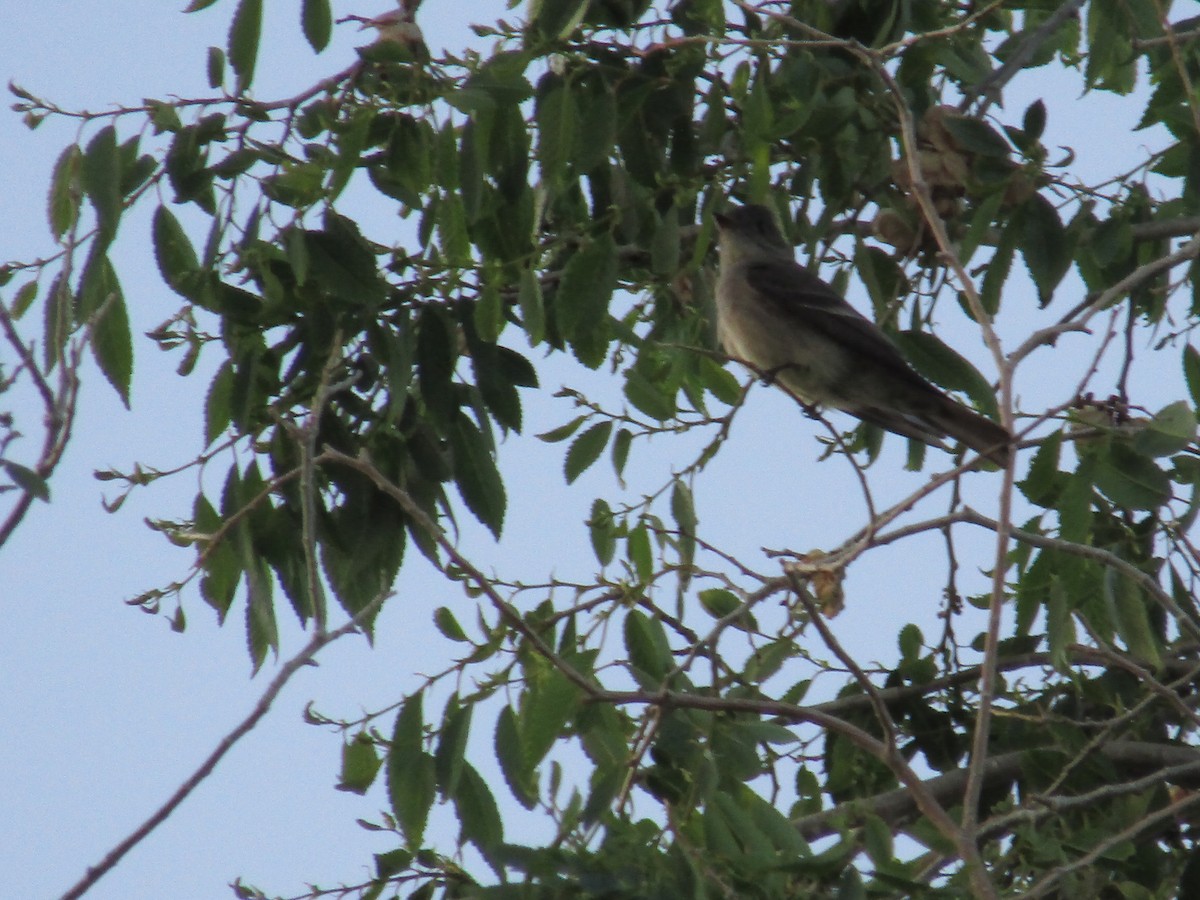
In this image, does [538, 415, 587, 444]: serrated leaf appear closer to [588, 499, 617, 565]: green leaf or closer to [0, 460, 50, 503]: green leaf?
[588, 499, 617, 565]: green leaf

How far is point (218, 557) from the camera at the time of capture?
4605 millimetres

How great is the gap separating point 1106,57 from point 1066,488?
5.24 ft

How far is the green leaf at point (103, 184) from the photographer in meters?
4.06

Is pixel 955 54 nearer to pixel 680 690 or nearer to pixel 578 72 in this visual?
pixel 578 72

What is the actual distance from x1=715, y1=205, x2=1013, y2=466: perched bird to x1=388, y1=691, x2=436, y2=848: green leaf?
318 cm

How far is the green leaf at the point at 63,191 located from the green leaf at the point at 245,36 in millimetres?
475

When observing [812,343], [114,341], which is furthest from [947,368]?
[812,343]

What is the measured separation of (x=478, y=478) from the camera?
4.79 m

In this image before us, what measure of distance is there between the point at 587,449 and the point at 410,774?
1.41 metres

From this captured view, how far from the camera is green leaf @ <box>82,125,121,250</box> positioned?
4059 mm

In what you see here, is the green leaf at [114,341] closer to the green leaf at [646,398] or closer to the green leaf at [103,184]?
the green leaf at [103,184]

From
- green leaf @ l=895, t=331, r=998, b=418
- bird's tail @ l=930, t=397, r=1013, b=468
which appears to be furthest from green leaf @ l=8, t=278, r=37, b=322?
bird's tail @ l=930, t=397, r=1013, b=468

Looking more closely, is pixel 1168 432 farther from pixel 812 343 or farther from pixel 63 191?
pixel 812 343

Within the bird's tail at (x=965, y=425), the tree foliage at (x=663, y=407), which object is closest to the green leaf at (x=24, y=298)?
the tree foliage at (x=663, y=407)
